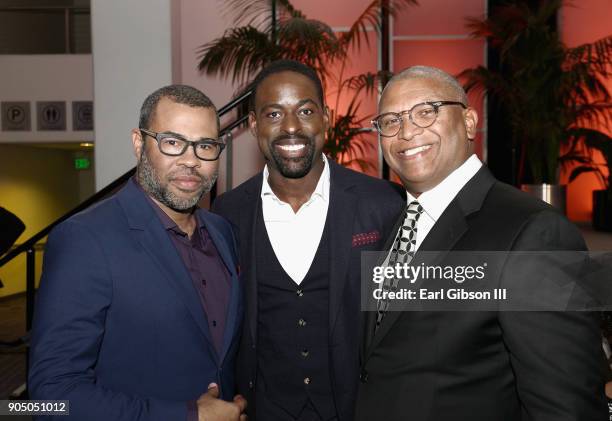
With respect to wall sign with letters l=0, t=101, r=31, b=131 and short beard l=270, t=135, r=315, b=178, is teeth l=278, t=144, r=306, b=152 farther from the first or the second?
wall sign with letters l=0, t=101, r=31, b=131

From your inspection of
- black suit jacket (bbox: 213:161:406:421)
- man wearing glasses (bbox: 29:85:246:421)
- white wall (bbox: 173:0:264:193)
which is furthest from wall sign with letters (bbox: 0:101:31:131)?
man wearing glasses (bbox: 29:85:246:421)

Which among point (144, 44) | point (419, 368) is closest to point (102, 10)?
point (144, 44)

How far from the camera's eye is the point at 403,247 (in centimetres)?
168

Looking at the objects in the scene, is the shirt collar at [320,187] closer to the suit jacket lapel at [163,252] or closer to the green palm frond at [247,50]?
the suit jacket lapel at [163,252]

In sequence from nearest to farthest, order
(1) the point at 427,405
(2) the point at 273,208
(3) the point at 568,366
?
(3) the point at 568,366, (1) the point at 427,405, (2) the point at 273,208

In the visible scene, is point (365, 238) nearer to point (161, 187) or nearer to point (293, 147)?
point (293, 147)

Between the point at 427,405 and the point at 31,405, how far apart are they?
102 centimetres

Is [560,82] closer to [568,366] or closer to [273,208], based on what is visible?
[273,208]

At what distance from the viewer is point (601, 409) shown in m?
1.24

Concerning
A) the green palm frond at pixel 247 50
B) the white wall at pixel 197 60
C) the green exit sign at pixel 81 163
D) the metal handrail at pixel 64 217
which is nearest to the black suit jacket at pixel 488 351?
the metal handrail at pixel 64 217

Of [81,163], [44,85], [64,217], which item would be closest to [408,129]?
[64,217]

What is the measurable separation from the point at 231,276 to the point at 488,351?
0.89 metres

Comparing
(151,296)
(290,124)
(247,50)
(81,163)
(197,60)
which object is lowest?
(151,296)

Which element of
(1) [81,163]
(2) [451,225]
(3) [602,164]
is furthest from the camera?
(1) [81,163]
